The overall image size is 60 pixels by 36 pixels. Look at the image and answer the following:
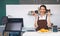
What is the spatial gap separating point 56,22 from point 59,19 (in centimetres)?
12

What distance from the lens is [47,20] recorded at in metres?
3.05

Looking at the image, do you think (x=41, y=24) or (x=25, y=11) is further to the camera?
(x=25, y=11)

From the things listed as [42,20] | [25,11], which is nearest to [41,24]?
[42,20]

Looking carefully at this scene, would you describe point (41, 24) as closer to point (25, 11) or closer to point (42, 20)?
point (42, 20)

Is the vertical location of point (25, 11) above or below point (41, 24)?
above

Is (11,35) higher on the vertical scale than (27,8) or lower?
lower

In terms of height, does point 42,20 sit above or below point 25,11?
below

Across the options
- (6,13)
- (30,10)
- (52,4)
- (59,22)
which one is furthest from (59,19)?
(6,13)

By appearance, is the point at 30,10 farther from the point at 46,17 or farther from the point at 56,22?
the point at 46,17

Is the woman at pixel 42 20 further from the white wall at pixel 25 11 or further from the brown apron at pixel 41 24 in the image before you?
the white wall at pixel 25 11

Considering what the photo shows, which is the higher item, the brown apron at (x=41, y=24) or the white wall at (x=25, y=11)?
the white wall at (x=25, y=11)

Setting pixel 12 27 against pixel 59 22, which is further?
pixel 59 22

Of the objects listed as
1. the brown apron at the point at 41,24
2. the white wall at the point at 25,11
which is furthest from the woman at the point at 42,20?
the white wall at the point at 25,11

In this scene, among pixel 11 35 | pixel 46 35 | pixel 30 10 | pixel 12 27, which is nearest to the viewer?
pixel 46 35
